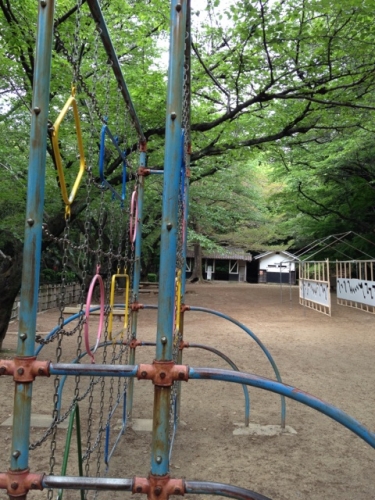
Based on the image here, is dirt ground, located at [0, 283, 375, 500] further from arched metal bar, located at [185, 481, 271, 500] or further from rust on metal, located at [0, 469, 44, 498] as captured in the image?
arched metal bar, located at [185, 481, 271, 500]

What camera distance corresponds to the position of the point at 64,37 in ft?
18.0

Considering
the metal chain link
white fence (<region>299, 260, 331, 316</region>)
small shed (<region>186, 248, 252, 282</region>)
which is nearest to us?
the metal chain link

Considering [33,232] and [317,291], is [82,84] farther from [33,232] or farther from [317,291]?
[317,291]

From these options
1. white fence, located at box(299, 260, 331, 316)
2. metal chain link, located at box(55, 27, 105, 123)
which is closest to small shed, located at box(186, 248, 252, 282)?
white fence, located at box(299, 260, 331, 316)

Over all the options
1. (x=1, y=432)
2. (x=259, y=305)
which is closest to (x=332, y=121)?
(x=1, y=432)

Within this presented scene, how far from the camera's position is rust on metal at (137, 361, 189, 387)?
135cm

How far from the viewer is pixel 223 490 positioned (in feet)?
4.16

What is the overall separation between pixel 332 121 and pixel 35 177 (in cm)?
654

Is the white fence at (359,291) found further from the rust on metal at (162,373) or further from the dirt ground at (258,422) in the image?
the rust on metal at (162,373)

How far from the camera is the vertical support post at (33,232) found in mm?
1330

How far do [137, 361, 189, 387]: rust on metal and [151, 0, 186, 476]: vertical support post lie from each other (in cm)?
2

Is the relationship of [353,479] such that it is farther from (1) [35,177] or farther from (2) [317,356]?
(2) [317,356]

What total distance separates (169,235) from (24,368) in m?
0.62

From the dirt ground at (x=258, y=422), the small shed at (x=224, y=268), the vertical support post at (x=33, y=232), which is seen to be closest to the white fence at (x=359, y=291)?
the dirt ground at (x=258, y=422)
